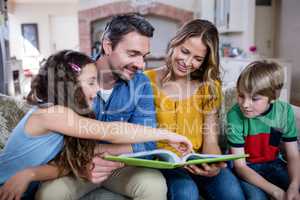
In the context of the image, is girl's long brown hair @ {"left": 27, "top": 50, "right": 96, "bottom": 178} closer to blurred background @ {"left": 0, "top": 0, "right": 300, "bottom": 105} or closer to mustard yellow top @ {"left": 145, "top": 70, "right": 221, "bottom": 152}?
mustard yellow top @ {"left": 145, "top": 70, "right": 221, "bottom": 152}

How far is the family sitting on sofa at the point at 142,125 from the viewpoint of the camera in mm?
944

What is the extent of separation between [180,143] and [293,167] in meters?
0.42

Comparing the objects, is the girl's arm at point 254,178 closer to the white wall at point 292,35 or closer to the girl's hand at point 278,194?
the girl's hand at point 278,194

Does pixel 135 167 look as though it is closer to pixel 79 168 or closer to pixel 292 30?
pixel 79 168

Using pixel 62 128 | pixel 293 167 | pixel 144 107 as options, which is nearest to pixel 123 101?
pixel 144 107

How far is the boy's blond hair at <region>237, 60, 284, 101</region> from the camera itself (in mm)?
1127

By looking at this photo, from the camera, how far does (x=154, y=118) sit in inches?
46.1

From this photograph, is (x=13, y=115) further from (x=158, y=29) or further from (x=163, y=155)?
(x=158, y=29)

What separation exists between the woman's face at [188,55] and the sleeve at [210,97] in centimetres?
9

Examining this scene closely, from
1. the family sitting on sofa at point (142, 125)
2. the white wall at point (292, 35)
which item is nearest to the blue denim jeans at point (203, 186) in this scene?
the family sitting on sofa at point (142, 125)

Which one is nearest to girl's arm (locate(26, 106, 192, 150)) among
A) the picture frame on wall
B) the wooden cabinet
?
the wooden cabinet

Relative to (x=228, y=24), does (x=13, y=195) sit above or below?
below

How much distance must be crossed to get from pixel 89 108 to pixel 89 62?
0.16 m

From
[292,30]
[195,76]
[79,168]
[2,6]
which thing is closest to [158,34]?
[292,30]
